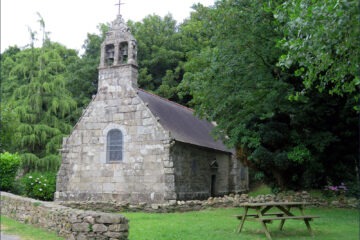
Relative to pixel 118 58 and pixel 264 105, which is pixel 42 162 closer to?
pixel 118 58

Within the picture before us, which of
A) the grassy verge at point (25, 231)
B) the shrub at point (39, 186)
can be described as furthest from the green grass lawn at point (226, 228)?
the shrub at point (39, 186)

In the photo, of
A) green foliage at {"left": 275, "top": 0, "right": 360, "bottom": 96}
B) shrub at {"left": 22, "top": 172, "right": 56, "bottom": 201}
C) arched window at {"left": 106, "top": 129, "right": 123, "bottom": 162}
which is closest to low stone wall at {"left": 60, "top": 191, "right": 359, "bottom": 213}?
arched window at {"left": 106, "top": 129, "right": 123, "bottom": 162}

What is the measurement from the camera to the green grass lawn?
9.21m

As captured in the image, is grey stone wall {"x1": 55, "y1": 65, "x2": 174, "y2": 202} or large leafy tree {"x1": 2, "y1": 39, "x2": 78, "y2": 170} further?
large leafy tree {"x1": 2, "y1": 39, "x2": 78, "y2": 170}

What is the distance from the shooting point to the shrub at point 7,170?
749 inches

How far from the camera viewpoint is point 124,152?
1880cm

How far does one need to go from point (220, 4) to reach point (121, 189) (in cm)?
947

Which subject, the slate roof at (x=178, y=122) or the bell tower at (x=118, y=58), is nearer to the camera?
the slate roof at (x=178, y=122)

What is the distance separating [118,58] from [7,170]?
7.78 m

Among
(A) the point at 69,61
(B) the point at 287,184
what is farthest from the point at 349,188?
(A) the point at 69,61

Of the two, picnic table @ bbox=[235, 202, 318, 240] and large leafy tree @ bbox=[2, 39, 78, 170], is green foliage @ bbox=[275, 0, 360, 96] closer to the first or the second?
picnic table @ bbox=[235, 202, 318, 240]

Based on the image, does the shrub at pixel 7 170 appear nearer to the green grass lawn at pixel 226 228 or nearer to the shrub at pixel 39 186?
the shrub at pixel 39 186

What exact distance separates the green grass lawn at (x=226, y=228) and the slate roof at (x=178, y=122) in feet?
19.6

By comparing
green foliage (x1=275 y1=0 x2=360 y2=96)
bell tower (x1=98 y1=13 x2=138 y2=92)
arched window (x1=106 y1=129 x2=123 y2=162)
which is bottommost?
arched window (x1=106 y1=129 x2=123 y2=162)
